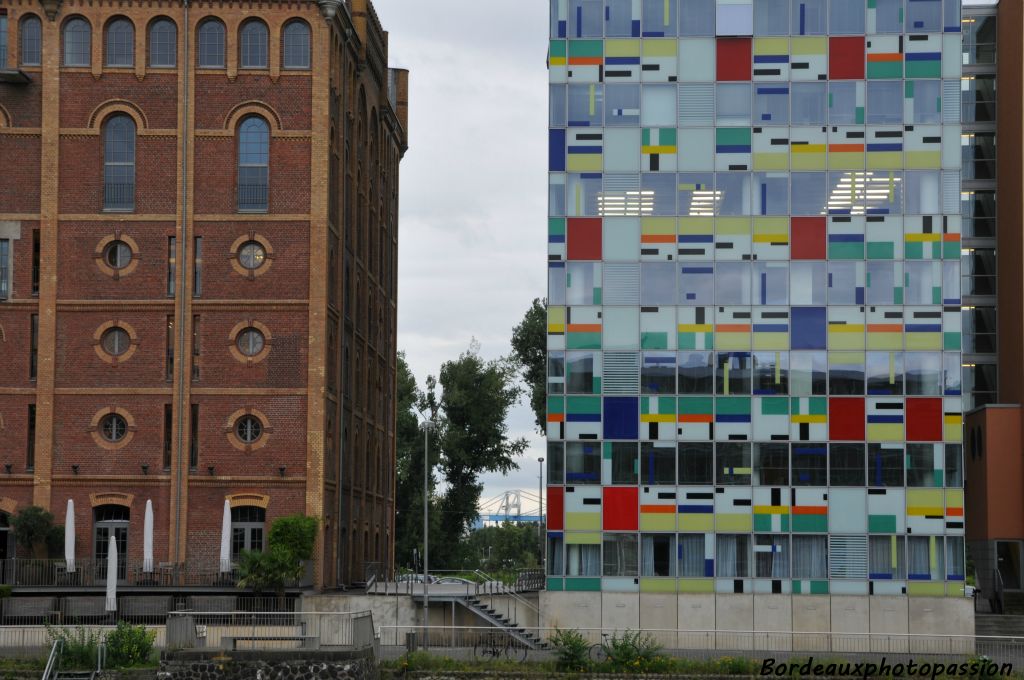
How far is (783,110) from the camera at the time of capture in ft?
196

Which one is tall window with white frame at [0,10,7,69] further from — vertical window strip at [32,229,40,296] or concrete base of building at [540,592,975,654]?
concrete base of building at [540,592,975,654]

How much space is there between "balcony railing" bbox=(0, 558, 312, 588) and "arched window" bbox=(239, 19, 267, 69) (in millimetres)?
19604

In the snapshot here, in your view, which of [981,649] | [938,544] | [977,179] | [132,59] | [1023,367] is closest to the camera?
[981,649]

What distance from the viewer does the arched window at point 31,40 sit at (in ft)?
203

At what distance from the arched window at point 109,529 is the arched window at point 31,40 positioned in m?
17.7

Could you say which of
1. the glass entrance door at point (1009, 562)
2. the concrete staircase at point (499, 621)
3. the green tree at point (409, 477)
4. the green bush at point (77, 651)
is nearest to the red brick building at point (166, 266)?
the concrete staircase at point (499, 621)

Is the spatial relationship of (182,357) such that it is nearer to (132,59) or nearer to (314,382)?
(314,382)

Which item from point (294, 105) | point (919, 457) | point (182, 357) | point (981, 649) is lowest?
point (981, 649)

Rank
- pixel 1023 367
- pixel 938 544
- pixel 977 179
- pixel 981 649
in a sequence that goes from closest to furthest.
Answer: pixel 981 649
pixel 938 544
pixel 1023 367
pixel 977 179

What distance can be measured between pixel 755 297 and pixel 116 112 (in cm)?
2571

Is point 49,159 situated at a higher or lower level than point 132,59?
lower

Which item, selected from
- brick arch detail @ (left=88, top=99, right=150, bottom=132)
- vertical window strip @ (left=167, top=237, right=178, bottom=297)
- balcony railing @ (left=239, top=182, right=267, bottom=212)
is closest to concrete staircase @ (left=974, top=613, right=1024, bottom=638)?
balcony railing @ (left=239, top=182, right=267, bottom=212)

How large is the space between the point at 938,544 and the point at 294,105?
2969 centimetres

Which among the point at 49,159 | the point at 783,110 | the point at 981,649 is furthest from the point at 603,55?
the point at 981,649
